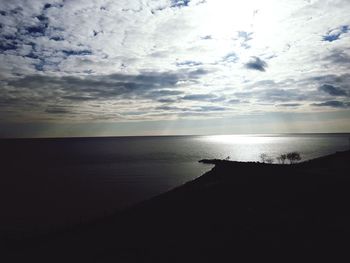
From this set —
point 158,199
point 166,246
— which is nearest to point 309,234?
point 166,246

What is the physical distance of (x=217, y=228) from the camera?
2034cm

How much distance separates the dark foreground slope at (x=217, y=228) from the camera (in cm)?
1697

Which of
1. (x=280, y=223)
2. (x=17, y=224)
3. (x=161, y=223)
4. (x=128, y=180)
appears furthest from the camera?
(x=128, y=180)

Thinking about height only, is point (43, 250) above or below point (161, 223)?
below

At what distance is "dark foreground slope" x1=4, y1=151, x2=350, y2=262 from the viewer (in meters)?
17.0

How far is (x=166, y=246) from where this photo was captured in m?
18.1

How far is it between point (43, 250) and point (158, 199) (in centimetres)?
1689

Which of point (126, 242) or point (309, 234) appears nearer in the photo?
point (309, 234)

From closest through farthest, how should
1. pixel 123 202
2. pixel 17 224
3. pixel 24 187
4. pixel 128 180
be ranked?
pixel 17 224 < pixel 123 202 < pixel 24 187 < pixel 128 180

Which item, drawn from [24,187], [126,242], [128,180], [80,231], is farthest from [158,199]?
[24,187]

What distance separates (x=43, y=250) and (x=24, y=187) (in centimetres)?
4095

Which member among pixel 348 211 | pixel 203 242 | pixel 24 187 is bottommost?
pixel 24 187

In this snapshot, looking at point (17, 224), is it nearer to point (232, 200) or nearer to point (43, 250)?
point (43, 250)

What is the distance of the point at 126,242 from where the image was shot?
20141 millimetres
